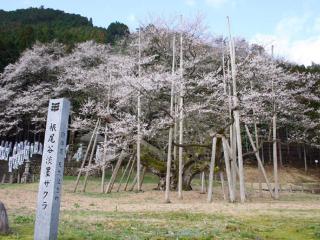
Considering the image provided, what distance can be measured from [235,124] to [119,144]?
611cm

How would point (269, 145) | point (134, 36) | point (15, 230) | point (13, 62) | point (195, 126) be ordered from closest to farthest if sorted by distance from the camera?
point (15, 230)
point (195, 126)
point (134, 36)
point (13, 62)
point (269, 145)

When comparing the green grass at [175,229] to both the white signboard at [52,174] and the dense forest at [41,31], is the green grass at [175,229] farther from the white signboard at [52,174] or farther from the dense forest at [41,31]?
the dense forest at [41,31]

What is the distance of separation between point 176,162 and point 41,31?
2490cm

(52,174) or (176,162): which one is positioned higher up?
(176,162)

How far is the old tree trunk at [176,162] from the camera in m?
18.3

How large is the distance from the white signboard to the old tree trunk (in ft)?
40.0

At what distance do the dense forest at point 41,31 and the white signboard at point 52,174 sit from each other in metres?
25.4

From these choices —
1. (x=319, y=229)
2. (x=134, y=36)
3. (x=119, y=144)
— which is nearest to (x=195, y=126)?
(x=119, y=144)

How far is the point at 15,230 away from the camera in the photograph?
690cm

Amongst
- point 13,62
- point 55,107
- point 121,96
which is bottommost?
point 55,107

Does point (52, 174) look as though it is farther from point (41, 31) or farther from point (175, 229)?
point (41, 31)

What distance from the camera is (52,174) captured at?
5.71 metres

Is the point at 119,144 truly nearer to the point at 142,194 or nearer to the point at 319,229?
the point at 142,194

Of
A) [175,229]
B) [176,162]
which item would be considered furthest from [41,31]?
[175,229]
